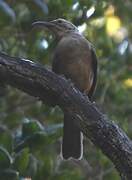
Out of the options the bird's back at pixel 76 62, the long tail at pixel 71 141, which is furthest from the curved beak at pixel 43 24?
the long tail at pixel 71 141

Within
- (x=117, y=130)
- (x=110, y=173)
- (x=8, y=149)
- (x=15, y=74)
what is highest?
(x=15, y=74)

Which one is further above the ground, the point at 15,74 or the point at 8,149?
the point at 15,74

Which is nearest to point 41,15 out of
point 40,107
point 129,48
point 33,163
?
point 40,107

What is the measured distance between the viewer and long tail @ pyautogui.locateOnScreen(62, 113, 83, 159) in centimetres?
630

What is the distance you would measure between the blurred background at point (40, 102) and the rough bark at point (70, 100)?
12.6 inches

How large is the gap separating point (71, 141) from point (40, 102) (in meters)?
1.08

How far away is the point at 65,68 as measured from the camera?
6516 mm

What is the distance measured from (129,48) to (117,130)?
3997 millimetres

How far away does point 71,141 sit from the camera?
21.3 feet

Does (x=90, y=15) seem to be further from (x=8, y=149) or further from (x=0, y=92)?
(x=8, y=149)

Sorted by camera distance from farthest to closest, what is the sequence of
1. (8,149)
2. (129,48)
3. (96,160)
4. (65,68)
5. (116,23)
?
(116,23), (129,48), (96,160), (65,68), (8,149)

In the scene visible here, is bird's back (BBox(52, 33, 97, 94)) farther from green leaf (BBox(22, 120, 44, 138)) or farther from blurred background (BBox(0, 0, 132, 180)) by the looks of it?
green leaf (BBox(22, 120, 44, 138))

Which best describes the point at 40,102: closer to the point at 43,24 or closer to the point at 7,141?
the point at 43,24

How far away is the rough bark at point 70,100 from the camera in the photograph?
475 cm
